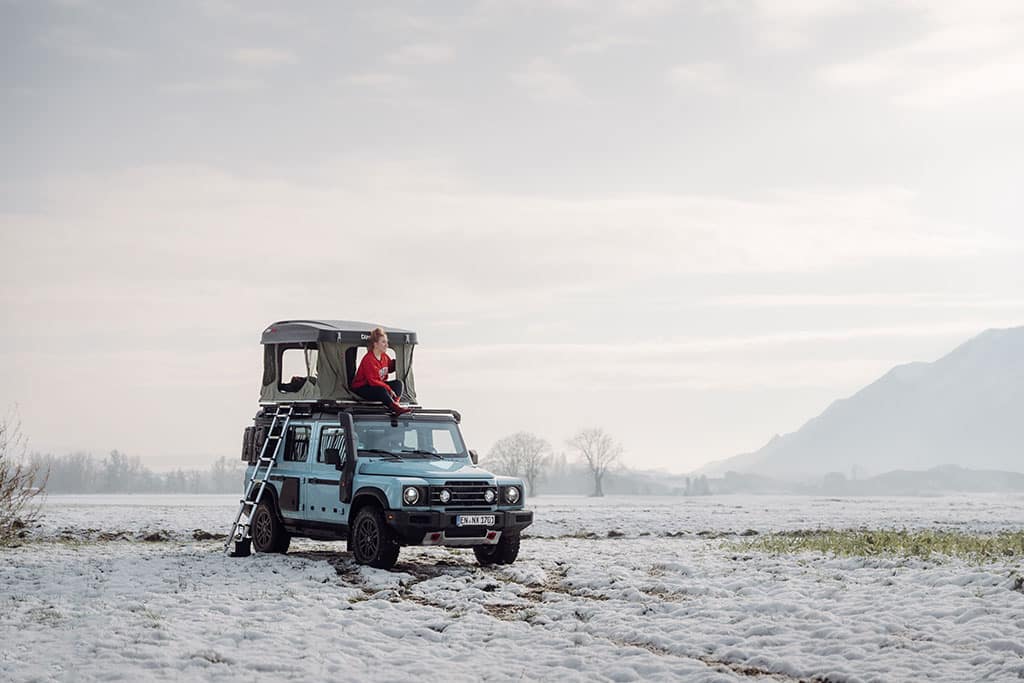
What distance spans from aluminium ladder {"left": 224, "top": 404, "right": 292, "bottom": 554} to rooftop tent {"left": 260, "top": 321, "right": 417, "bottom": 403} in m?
0.43

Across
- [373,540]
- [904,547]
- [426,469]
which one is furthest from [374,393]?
[904,547]

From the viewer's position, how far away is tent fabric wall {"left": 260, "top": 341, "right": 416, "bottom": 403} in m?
20.7

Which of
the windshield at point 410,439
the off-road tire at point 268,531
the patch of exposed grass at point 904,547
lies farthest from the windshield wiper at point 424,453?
the patch of exposed grass at point 904,547

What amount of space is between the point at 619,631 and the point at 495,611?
83.4 inches

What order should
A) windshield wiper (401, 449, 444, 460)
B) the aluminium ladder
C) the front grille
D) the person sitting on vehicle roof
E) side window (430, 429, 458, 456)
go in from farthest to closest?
the aluminium ladder, side window (430, 429, 458, 456), the person sitting on vehicle roof, windshield wiper (401, 449, 444, 460), the front grille

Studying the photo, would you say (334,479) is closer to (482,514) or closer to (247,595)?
(482,514)

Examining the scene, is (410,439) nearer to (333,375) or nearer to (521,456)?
(333,375)

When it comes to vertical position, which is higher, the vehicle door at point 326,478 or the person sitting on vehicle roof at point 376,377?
the person sitting on vehicle roof at point 376,377

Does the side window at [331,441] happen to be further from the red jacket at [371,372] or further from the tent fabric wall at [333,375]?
the red jacket at [371,372]

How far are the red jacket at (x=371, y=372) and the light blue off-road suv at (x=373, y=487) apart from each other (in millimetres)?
458

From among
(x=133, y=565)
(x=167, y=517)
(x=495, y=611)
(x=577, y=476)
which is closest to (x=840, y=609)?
(x=495, y=611)

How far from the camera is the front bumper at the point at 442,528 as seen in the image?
17.8 metres

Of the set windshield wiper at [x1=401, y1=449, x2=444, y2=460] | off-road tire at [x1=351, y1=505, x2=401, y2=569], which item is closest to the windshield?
windshield wiper at [x1=401, y1=449, x2=444, y2=460]

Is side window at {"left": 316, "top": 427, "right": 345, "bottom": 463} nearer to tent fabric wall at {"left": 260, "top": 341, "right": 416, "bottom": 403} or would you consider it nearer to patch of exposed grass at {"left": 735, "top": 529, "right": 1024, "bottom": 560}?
tent fabric wall at {"left": 260, "top": 341, "right": 416, "bottom": 403}
